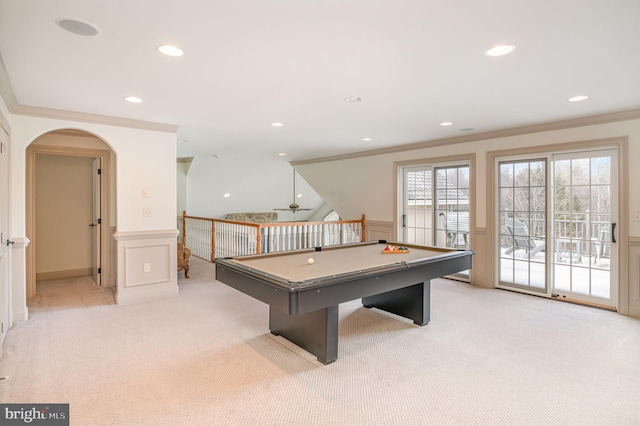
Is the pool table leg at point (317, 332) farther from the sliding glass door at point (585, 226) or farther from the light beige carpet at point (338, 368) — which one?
the sliding glass door at point (585, 226)

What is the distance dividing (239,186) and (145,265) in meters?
5.28

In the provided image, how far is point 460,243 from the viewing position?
5.51 m

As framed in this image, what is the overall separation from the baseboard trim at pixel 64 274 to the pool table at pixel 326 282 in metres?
3.99

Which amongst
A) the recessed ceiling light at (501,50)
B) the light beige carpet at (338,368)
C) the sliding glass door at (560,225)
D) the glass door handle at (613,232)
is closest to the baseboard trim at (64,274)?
the light beige carpet at (338,368)

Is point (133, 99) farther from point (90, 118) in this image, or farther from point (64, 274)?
point (64, 274)

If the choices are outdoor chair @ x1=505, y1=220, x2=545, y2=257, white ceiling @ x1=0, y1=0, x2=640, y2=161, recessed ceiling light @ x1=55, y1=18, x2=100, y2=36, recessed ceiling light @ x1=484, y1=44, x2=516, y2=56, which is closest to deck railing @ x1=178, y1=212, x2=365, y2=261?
white ceiling @ x1=0, y1=0, x2=640, y2=161

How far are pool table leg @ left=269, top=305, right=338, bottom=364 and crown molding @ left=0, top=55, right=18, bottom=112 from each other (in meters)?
→ 2.89

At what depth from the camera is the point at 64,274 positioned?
5645 mm

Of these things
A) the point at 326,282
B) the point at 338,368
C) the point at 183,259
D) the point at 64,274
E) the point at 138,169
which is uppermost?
the point at 138,169

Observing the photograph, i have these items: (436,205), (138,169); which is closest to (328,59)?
(138,169)

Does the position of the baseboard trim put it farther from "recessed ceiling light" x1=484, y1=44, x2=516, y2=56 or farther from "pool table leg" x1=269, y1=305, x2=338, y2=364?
"recessed ceiling light" x1=484, y1=44, x2=516, y2=56

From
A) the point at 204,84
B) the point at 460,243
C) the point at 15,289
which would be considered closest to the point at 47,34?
the point at 204,84

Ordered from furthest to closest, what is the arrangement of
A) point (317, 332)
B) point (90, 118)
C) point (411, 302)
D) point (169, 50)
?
point (90, 118) < point (411, 302) < point (317, 332) < point (169, 50)

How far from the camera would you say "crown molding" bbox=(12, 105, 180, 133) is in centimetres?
367
